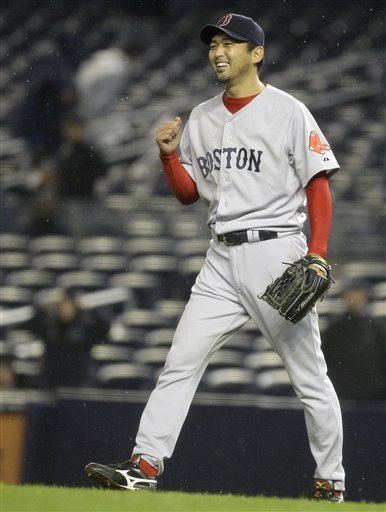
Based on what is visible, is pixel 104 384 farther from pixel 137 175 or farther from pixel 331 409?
pixel 331 409

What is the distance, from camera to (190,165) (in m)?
3.53

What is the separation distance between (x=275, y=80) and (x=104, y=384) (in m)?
1.46

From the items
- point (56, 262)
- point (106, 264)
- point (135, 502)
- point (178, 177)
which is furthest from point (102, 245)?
point (135, 502)

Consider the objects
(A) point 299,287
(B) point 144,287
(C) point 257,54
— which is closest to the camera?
(A) point 299,287

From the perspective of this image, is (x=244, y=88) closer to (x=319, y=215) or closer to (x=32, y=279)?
(x=319, y=215)

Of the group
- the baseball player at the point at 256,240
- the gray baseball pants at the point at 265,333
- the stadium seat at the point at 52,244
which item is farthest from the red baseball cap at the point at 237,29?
the stadium seat at the point at 52,244

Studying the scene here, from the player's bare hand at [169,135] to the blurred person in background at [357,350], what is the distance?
1.79 meters

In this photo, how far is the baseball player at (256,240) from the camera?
3.31 m

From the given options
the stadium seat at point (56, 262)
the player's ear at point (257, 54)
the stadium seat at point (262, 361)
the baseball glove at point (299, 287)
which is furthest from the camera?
the stadium seat at point (56, 262)

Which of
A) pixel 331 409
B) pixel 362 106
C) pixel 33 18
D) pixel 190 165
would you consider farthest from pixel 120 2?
pixel 331 409

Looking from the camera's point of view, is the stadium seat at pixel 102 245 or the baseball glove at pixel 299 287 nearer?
the baseball glove at pixel 299 287

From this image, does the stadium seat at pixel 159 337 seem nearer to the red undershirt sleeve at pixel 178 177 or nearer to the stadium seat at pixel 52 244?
the stadium seat at pixel 52 244

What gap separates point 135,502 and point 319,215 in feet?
3.05

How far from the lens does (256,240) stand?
338cm
